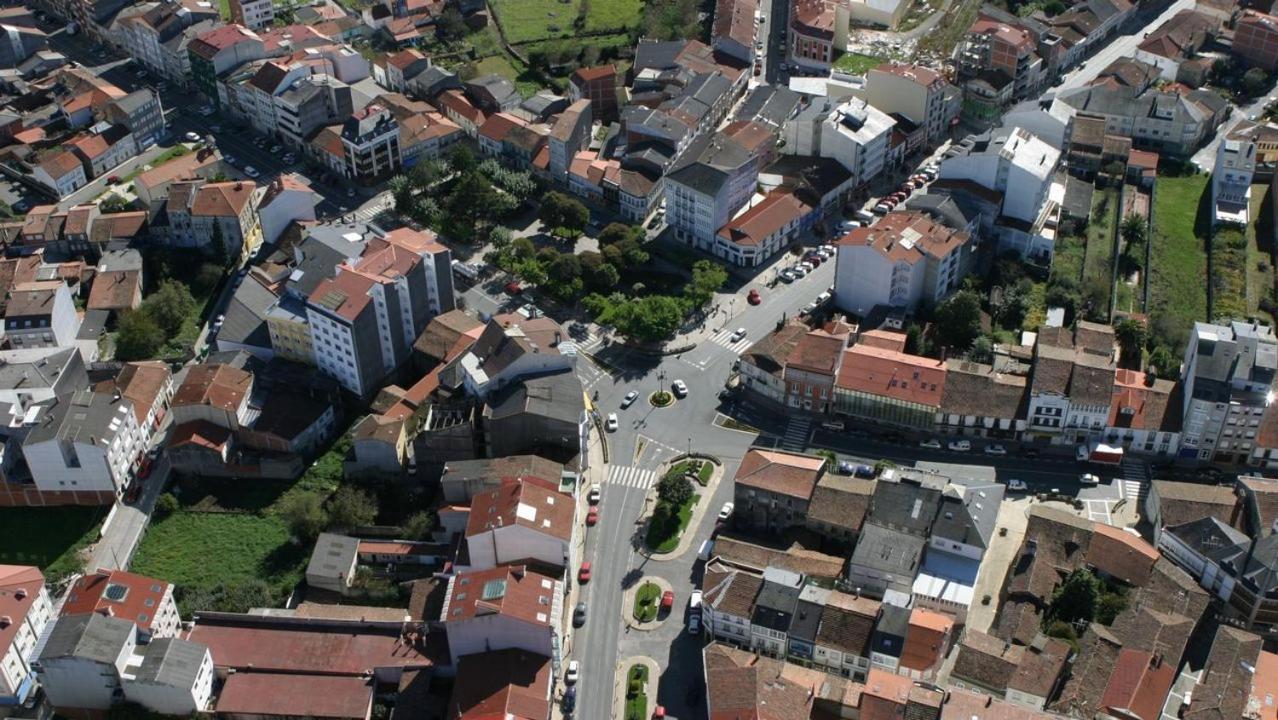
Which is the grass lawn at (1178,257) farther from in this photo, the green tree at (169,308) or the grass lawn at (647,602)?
A: the green tree at (169,308)

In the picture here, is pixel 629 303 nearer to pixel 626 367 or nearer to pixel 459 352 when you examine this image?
pixel 626 367

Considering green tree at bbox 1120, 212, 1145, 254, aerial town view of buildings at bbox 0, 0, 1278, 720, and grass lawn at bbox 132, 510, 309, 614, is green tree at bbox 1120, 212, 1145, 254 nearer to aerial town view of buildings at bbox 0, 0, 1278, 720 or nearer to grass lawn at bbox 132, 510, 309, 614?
aerial town view of buildings at bbox 0, 0, 1278, 720

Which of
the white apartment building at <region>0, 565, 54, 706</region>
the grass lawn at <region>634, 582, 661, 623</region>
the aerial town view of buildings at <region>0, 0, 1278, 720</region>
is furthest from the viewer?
the grass lawn at <region>634, 582, 661, 623</region>

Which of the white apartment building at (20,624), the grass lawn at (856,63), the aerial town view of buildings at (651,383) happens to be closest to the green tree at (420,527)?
the aerial town view of buildings at (651,383)

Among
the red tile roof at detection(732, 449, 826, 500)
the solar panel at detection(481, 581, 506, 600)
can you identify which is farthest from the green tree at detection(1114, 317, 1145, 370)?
the solar panel at detection(481, 581, 506, 600)

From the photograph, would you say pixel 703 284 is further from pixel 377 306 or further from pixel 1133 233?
pixel 1133 233

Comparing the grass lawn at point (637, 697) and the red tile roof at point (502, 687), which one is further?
the grass lawn at point (637, 697)
